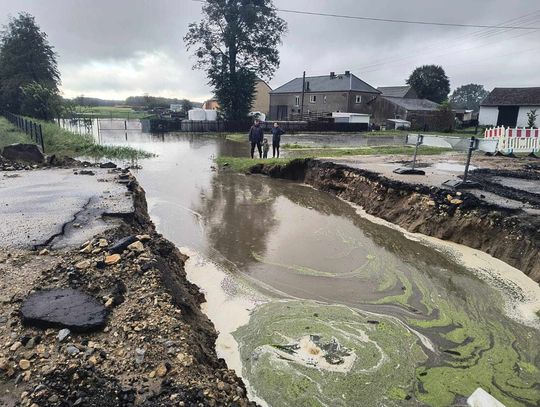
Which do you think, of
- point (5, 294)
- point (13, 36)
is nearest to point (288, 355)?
point (5, 294)

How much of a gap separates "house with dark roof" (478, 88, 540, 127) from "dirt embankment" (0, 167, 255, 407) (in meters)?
43.3

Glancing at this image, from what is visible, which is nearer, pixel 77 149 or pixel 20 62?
pixel 77 149

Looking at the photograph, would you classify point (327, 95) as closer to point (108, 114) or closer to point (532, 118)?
point (532, 118)

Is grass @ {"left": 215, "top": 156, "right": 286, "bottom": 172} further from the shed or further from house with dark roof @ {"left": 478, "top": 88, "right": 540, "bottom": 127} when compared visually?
house with dark roof @ {"left": 478, "top": 88, "right": 540, "bottom": 127}

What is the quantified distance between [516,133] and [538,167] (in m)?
4.92

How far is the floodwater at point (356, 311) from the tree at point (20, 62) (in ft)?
105

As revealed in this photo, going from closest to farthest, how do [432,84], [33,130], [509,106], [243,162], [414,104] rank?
1. [243,162]
2. [33,130]
3. [509,106]
4. [414,104]
5. [432,84]

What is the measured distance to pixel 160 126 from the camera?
36.0 m

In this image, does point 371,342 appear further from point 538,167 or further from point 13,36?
point 13,36

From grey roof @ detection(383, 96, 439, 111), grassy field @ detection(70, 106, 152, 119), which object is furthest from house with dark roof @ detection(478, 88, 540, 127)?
grassy field @ detection(70, 106, 152, 119)

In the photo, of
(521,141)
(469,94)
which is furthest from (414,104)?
(469,94)

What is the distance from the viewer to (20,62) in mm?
33562

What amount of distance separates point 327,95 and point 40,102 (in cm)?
3374

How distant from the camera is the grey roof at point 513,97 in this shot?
3778 cm
